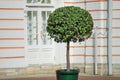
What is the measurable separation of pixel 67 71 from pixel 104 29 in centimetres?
566

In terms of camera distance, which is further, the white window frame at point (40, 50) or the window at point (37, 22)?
the window at point (37, 22)

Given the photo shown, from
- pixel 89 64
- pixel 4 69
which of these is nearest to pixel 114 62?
pixel 89 64

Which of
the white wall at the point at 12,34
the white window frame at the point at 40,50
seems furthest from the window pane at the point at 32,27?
the white wall at the point at 12,34

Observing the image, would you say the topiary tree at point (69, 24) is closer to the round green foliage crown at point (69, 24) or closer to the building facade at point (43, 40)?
the round green foliage crown at point (69, 24)

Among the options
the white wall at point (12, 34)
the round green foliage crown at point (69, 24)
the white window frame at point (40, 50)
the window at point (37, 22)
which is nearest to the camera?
the round green foliage crown at point (69, 24)

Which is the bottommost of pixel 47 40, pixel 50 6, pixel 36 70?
pixel 36 70

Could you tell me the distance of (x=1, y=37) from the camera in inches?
730

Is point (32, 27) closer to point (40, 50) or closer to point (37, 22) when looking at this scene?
point (37, 22)

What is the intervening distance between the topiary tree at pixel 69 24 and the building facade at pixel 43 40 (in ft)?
16.3

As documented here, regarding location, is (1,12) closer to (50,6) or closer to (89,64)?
(50,6)

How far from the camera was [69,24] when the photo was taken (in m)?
13.7

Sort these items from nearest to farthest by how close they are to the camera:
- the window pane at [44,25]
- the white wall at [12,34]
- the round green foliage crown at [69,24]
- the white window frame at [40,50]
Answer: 1. the round green foliage crown at [69,24]
2. the white wall at [12,34]
3. the white window frame at [40,50]
4. the window pane at [44,25]

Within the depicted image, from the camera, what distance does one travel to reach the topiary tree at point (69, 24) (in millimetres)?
13727

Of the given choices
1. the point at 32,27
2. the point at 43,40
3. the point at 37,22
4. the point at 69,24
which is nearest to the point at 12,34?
the point at 32,27
